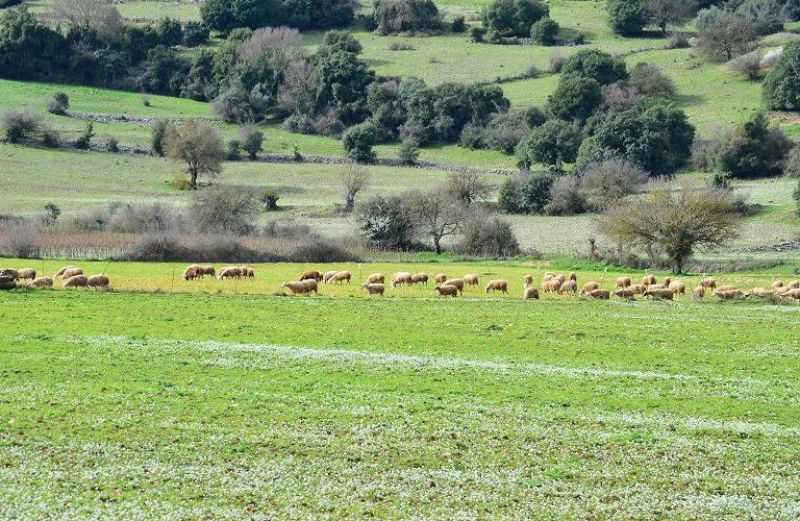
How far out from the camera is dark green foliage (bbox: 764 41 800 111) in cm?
13050

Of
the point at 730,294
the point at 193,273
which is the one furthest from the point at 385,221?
the point at 730,294

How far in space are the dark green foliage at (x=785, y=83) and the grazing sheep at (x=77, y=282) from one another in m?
94.8

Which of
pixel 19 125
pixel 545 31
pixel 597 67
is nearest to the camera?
pixel 19 125

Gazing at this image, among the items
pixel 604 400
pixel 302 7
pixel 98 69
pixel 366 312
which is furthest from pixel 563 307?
pixel 302 7

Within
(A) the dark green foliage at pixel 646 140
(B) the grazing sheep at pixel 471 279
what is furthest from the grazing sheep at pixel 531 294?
(A) the dark green foliage at pixel 646 140

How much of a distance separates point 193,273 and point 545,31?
10912cm

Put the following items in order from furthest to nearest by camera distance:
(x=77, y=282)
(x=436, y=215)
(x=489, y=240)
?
(x=436, y=215)
(x=489, y=240)
(x=77, y=282)

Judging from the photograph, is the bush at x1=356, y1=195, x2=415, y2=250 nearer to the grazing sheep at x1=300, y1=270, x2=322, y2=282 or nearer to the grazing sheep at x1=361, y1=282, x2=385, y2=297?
the grazing sheep at x1=300, y1=270, x2=322, y2=282

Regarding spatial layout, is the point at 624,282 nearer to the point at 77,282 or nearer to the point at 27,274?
the point at 77,282

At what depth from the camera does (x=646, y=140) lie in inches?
4756

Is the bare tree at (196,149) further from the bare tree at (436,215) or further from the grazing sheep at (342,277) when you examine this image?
the grazing sheep at (342,277)

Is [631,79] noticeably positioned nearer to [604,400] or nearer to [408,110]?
[408,110]

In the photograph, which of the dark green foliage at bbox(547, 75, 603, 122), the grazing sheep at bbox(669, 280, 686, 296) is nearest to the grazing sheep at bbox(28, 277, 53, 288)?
the grazing sheep at bbox(669, 280, 686, 296)

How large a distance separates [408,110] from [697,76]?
1417 inches
